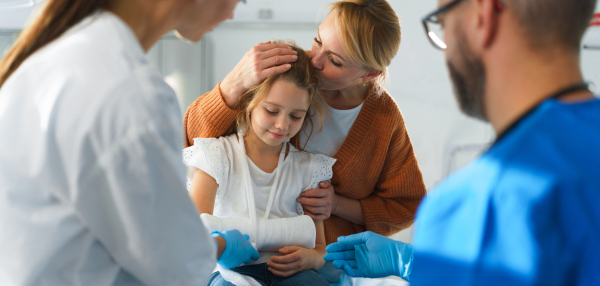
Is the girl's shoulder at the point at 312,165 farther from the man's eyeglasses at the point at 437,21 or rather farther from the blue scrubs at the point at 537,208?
the blue scrubs at the point at 537,208

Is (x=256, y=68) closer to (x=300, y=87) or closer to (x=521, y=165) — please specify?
(x=300, y=87)

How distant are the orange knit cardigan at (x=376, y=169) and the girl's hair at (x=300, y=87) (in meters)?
0.07

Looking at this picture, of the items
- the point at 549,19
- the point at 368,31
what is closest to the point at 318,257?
the point at 368,31

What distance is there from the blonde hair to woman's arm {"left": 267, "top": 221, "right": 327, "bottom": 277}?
617 millimetres

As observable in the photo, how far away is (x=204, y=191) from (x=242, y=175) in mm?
135

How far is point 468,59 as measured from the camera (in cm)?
73

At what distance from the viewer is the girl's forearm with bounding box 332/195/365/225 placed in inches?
61.4

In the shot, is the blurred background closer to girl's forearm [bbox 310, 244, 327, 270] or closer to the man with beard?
girl's forearm [bbox 310, 244, 327, 270]

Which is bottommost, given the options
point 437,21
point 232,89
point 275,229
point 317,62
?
point 275,229

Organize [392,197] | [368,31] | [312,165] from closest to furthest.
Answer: [368,31] → [312,165] → [392,197]

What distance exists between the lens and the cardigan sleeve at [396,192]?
1.59 meters

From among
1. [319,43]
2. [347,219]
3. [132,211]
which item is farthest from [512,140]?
[347,219]

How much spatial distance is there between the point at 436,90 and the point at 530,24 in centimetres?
271

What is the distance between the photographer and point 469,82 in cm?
75
